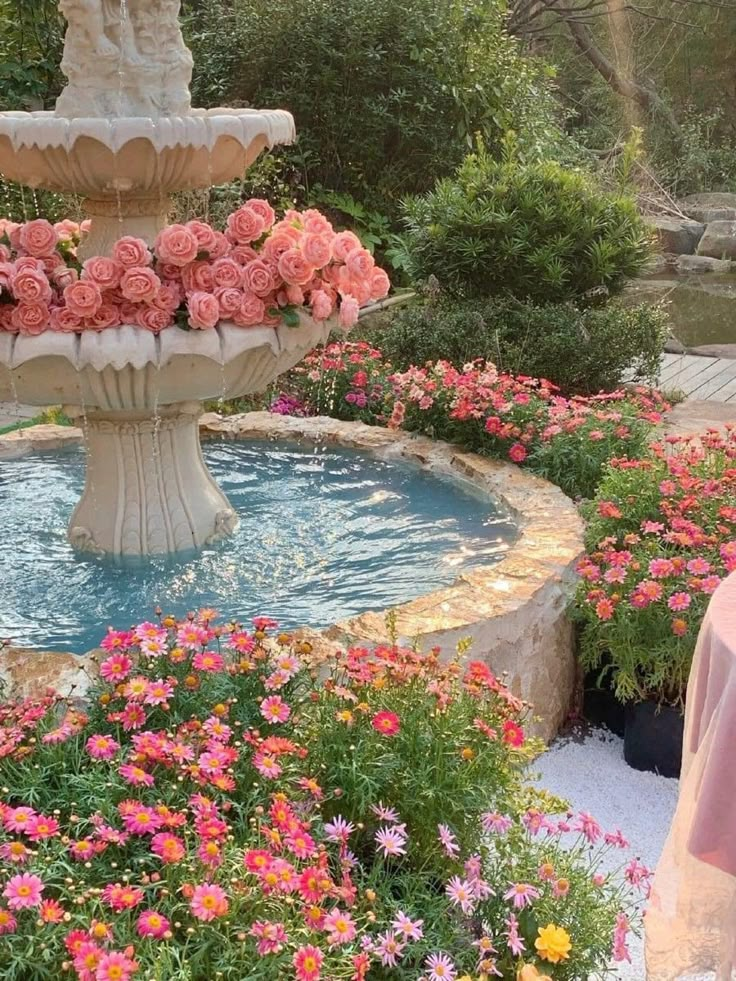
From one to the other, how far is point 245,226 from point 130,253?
48 cm

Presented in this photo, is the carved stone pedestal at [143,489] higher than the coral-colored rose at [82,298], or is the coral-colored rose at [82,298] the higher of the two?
the coral-colored rose at [82,298]

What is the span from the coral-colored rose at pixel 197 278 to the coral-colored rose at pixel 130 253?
0.15m

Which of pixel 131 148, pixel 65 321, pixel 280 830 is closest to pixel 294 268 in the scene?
pixel 131 148

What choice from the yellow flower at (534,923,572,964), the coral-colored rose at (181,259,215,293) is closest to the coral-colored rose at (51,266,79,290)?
the coral-colored rose at (181,259,215,293)

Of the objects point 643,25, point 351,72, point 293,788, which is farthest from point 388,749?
point 643,25

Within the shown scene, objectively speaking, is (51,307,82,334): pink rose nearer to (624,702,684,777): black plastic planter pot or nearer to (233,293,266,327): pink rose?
(233,293,266,327): pink rose

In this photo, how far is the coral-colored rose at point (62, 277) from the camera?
150 inches

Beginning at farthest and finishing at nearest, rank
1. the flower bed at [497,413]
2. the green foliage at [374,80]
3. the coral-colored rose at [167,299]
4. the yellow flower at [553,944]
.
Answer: the green foliage at [374,80], the flower bed at [497,413], the coral-colored rose at [167,299], the yellow flower at [553,944]

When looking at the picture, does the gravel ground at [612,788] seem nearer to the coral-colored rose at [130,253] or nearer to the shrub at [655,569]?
the shrub at [655,569]

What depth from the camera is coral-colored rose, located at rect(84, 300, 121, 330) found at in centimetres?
369

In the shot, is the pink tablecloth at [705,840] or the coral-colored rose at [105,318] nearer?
the pink tablecloth at [705,840]

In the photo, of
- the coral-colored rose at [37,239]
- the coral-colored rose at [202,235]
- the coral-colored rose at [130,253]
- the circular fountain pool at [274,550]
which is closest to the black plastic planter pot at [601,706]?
the circular fountain pool at [274,550]

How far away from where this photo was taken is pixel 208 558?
4.45 m

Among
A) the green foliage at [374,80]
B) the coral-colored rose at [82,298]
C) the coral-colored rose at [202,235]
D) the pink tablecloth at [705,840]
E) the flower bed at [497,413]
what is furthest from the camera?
the green foliage at [374,80]
